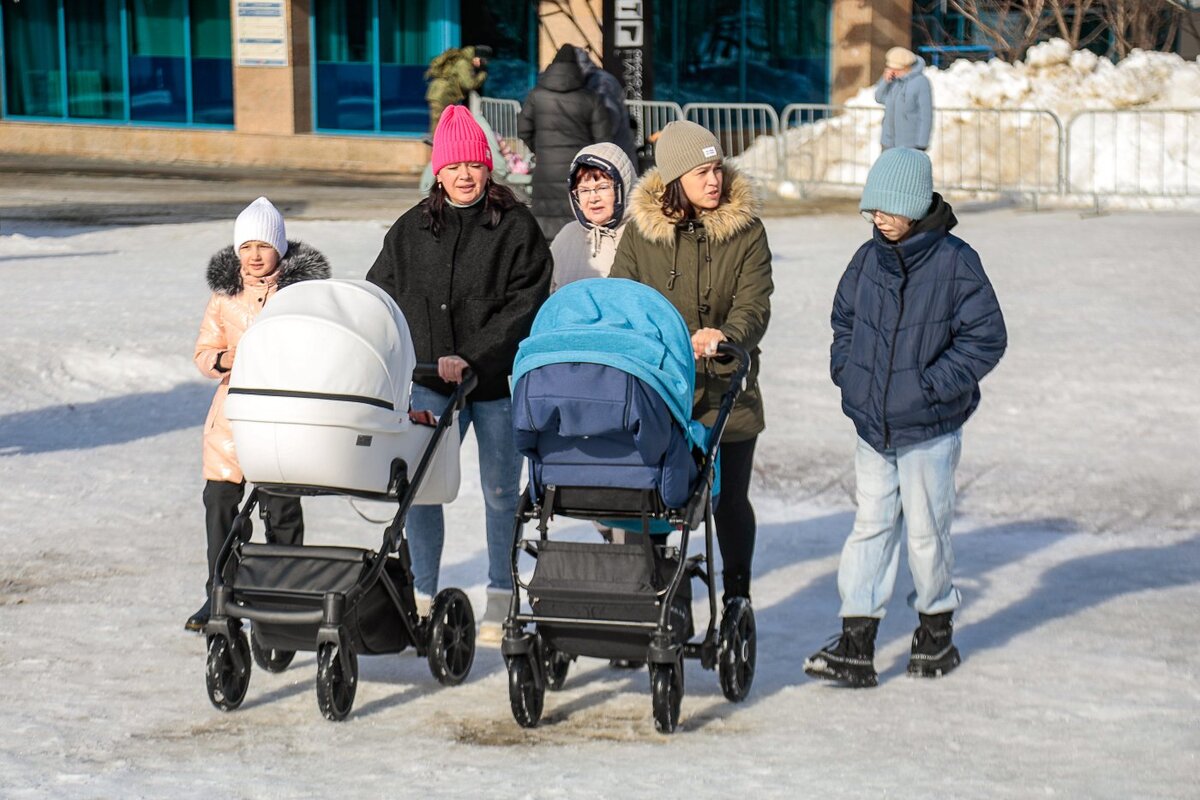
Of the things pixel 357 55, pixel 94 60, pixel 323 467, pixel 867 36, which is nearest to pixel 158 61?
pixel 94 60

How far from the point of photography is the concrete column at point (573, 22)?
26547mm

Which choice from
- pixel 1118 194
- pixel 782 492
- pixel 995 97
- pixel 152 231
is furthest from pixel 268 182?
pixel 782 492

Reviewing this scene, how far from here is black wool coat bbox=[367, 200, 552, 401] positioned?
611 cm

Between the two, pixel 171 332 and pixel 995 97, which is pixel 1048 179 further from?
pixel 171 332

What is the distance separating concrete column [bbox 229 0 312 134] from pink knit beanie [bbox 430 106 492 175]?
21229 mm

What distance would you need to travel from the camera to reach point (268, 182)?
2441 centimetres

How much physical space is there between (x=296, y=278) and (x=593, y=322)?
4.63 feet

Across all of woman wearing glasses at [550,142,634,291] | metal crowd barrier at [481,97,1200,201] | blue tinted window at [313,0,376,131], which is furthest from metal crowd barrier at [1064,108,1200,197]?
woman wearing glasses at [550,142,634,291]

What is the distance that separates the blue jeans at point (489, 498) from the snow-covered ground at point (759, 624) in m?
0.34

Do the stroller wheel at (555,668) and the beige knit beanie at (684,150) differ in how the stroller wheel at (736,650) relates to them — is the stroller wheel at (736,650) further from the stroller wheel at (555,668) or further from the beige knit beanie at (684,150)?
the beige knit beanie at (684,150)

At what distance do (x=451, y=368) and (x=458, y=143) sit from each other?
0.73 meters

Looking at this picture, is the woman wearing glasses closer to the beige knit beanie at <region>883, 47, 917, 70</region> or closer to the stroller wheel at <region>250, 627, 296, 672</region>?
the stroller wheel at <region>250, 627, 296, 672</region>

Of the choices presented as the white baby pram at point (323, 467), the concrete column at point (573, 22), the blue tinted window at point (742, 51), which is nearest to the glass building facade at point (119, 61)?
the concrete column at point (573, 22)

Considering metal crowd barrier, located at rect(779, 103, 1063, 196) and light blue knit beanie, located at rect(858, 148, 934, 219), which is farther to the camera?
metal crowd barrier, located at rect(779, 103, 1063, 196)
